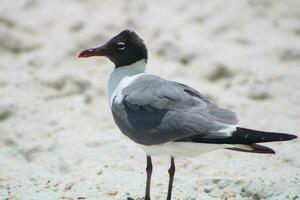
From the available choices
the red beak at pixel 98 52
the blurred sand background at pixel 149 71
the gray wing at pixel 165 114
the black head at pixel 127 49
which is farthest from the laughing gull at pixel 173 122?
the blurred sand background at pixel 149 71

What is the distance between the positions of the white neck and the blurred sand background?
0.61m

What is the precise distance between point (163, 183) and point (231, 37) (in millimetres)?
3044

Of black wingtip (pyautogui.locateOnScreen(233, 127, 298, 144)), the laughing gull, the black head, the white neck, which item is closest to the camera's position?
black wingtip (pyautogui.locateOnScreen(233, 127, 298, 144))

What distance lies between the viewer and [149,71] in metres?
6.86

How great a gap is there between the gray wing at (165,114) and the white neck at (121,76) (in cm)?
15

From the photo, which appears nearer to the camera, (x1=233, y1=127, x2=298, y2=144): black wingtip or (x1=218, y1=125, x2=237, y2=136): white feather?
(x1=233, y1=127, x2=298, y2=144): black wingtip

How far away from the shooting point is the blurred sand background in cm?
453

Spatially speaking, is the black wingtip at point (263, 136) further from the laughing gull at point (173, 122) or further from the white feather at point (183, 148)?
the white feather at point (183, 148)

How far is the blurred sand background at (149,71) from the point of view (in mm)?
4527

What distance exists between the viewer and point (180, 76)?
673 centimetres

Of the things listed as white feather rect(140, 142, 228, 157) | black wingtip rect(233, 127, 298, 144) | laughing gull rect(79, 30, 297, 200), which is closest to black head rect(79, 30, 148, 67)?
laughing gull rect(79, 30, 297, 200)

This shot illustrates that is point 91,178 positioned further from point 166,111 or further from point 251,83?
point 251,83

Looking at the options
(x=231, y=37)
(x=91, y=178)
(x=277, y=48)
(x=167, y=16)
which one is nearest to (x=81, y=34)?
(x=167, y=16)

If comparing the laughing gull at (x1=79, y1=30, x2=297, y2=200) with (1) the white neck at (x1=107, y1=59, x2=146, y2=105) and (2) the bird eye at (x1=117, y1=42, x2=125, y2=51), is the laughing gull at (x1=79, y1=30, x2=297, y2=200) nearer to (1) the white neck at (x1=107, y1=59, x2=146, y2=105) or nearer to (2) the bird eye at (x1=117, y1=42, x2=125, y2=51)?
(1) the white neck at (x1=107, y1=59, x2=146, y2=105)
